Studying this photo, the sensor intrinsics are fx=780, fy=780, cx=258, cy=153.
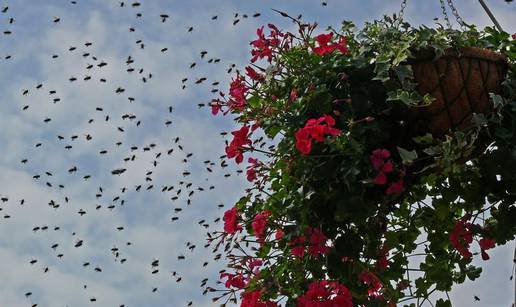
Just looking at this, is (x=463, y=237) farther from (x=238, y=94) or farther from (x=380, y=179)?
(x=238, y=94)

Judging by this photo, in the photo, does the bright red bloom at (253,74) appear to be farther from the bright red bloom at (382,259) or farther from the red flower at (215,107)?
the bright red bloom at (382,259)

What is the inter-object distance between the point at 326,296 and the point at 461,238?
0.73 metres

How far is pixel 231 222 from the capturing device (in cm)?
302

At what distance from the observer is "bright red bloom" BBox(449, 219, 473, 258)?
3.15 meters

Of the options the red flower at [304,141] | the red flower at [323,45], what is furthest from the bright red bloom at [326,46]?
the red flower at [304,141]

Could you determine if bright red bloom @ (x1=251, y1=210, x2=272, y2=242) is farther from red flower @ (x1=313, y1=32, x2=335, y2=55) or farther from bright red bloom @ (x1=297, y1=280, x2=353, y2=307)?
red flower @ (x1=313, y1=32, x2=335, y2=55)

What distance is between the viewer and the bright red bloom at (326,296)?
2734 mm

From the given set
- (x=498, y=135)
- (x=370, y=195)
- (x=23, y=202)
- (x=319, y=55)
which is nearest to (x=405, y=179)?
(x=370, y=195)

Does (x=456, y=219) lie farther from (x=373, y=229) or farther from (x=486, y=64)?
(x=486, y=64)

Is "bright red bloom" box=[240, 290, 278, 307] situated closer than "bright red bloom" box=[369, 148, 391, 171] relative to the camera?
→ No

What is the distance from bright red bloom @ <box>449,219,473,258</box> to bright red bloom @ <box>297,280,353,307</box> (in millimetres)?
623

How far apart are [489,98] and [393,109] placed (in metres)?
0.37

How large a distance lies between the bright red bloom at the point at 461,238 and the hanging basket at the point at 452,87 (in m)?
0.52

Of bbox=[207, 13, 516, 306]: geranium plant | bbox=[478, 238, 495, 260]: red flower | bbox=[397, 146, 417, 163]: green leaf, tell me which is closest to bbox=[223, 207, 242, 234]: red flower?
bbox=[207, 13, 516, 306]: geranium plant
